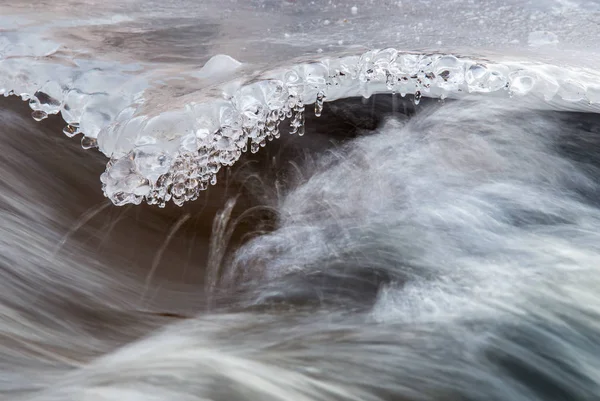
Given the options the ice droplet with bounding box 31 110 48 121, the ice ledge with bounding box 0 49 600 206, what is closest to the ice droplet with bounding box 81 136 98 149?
the ice ledge with bounding box 0 49 600 206

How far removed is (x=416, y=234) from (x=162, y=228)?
537 millimetres

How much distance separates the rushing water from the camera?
992 millimetres

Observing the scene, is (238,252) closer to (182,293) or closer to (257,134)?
(182,293)

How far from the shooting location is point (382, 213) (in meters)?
1.40

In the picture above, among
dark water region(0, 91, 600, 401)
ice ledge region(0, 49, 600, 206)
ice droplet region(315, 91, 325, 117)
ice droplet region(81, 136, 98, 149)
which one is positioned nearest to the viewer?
dark water region(0, 91, 600, 401)

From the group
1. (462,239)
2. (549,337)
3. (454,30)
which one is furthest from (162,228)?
(454,30)

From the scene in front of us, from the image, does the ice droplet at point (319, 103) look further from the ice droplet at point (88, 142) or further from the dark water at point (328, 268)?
the ice droplet at point (88, 142)

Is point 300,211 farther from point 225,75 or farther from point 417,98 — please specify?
point 417,98

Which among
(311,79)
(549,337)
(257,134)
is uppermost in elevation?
(311,79)

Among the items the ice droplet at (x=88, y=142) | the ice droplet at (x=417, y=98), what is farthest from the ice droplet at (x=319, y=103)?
the ice droplet at (x=88, y=142)

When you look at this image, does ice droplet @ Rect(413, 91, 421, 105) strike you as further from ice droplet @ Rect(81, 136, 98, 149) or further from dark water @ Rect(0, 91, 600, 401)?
ice droplet @ Rect(81, 136, 98, 149)

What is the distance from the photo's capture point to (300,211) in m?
1.44

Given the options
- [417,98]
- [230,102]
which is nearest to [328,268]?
[230,102]

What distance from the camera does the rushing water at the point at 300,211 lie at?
99 cm
